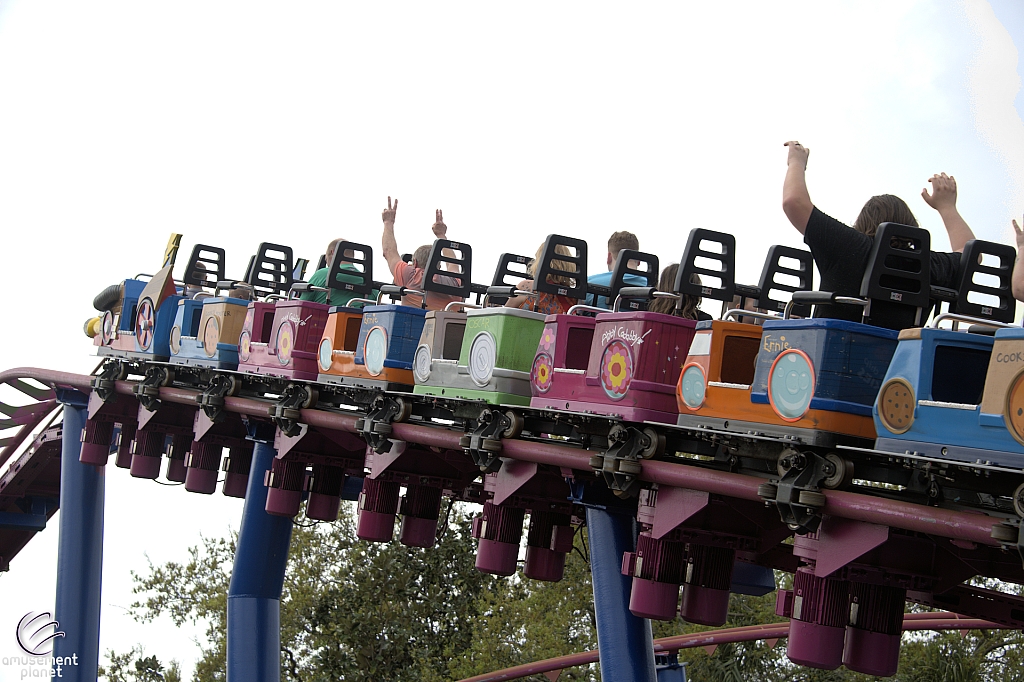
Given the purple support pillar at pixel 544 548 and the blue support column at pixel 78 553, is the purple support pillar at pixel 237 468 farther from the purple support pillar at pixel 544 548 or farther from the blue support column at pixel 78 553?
the purple support pillar at pixel 544 548

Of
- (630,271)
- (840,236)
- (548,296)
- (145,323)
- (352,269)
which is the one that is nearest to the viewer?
(840,236)

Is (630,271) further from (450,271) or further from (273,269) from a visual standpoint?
(273,269)

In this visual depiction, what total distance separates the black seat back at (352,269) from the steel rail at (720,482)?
899 mm

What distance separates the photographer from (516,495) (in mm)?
5969

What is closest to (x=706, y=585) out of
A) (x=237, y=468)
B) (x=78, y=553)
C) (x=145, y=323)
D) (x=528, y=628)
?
(x=237, y=468)

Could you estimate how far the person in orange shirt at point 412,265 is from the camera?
654cm

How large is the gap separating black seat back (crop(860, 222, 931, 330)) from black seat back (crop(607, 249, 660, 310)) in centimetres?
156

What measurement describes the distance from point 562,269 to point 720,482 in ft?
5.29

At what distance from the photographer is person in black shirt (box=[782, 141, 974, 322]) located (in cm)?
395

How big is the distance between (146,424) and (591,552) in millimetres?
5865

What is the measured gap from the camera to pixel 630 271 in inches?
213

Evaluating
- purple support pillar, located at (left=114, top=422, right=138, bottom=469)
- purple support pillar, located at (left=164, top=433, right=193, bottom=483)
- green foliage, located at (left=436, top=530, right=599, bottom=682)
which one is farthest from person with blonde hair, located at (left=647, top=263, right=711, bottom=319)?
green foliage, located at (left=436, top=530, right=599, bottom=682)

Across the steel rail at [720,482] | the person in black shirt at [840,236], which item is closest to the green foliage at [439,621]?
Result: the steel rail at [720,482]

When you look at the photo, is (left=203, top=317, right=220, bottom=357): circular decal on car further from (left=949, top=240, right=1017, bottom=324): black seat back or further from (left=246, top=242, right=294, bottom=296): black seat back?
(left=949, top=240, right=1017, bottom=324): black seat back
